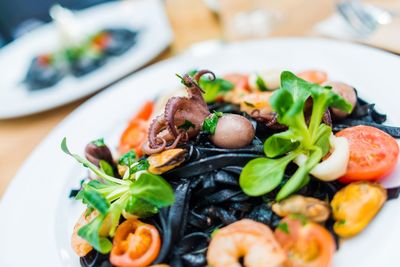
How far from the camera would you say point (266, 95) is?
230 centimetres

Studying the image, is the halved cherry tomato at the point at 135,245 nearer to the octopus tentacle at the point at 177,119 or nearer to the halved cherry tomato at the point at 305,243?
the octopus tentacle at the point at 177,119

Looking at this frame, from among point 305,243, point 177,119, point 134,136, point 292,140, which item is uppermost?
point 177,119

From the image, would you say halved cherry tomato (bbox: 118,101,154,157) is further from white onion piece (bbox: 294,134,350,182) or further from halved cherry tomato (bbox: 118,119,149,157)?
white onion piece (bbox: 294,134,350,182)

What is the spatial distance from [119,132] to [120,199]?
3.75ft

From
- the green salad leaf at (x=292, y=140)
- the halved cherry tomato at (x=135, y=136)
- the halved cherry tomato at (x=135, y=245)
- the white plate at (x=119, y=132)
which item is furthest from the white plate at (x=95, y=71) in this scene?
the green salad leaf at (x=292, y=140)

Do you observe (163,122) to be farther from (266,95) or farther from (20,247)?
(20,247)

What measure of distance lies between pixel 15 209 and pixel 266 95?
5.48 ft

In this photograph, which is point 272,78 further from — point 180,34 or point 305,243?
point 180,34

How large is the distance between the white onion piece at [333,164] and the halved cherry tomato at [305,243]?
247mm

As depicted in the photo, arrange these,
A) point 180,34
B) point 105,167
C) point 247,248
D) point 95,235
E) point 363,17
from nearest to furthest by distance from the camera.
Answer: point 247,248
point 95,235
point 105,167
point 363,17
point 180,34

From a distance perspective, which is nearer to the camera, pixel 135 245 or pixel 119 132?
pixel 135 245

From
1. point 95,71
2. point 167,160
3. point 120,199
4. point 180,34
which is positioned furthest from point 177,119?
point 180,34

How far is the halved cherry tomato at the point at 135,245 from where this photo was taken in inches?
68.5

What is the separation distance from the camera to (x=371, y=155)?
180 cm
